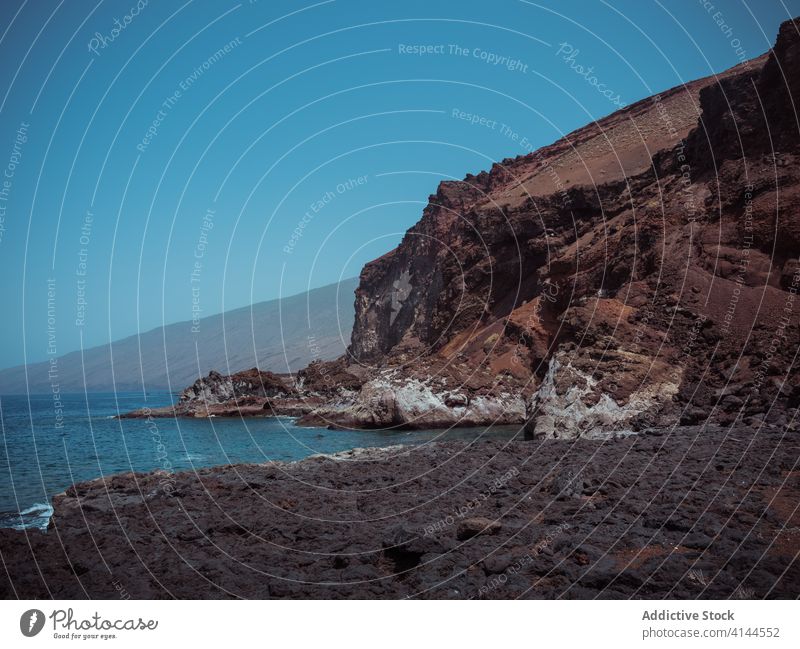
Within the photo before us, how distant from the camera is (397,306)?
90312 mm

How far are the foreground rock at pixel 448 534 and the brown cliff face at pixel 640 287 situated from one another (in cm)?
1020

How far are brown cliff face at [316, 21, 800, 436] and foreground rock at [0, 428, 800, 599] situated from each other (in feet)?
33.5

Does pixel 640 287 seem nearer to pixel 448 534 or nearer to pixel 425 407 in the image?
pixel 425 407

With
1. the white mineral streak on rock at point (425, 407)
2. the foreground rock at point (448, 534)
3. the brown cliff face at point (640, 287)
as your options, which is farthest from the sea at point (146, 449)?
the foreground rock at point (448, 534)

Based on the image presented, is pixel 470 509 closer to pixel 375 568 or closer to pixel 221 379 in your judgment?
pixel 375 568

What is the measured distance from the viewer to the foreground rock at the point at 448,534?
705 cm

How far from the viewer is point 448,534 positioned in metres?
9.09

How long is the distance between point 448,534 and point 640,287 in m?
23.8

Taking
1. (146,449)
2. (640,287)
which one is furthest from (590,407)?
(146,449)

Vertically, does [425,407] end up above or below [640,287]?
below

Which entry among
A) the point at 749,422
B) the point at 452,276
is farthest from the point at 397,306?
the point at 749,422

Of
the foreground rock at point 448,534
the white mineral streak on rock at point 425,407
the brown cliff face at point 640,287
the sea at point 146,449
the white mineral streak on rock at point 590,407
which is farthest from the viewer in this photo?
the white mineral streak on rock at point 425,407

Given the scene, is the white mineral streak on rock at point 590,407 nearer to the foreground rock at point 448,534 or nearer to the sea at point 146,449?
the sea at point 146,449

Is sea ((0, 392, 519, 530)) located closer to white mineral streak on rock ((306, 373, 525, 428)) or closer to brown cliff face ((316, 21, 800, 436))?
white mineral streak on rock ((306, 373, 525, 428))
